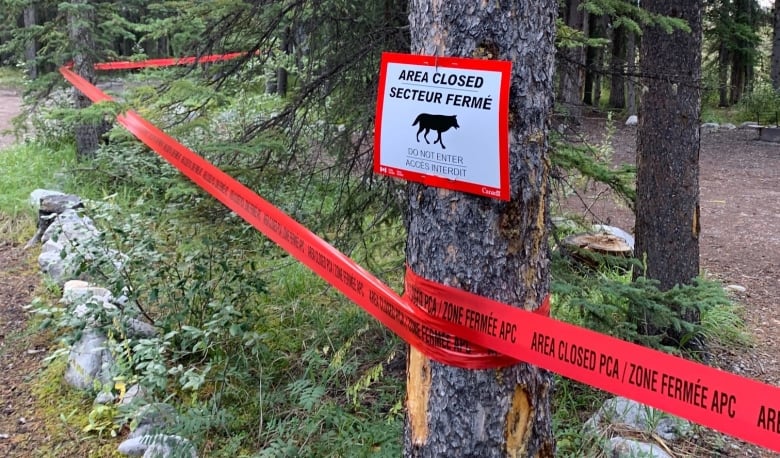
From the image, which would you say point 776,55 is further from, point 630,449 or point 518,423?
point 518,423

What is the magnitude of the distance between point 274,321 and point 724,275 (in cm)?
471

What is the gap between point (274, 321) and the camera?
4.84m

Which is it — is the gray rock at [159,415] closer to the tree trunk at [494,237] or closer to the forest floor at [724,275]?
the forest floor at [724,275]

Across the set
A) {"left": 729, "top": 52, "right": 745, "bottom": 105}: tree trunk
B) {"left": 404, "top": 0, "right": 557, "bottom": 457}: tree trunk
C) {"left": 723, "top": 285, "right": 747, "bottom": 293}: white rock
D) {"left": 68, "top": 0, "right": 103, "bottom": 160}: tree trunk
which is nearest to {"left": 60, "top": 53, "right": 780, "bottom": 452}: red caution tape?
{"left": 404, "top": 0, "right": 557, "bottom": 457}: tree trunk

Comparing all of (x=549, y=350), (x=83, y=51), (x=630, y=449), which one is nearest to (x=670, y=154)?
(x=630, y=449)

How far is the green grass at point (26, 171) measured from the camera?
7680 mm

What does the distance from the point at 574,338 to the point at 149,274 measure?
11.1ft

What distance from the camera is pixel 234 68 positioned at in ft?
14.0

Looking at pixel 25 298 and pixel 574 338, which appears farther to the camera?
pixel 25 298

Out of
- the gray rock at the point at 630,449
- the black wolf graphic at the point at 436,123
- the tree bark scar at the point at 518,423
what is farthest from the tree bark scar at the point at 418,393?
the gray rock at the point at 630,449

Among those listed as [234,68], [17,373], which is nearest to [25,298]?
[17,373]

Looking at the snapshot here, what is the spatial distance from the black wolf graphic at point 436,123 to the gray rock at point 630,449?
2.19m

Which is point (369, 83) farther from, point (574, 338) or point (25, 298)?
point (25, 298)

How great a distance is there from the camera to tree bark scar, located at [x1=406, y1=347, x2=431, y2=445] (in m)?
2.20
